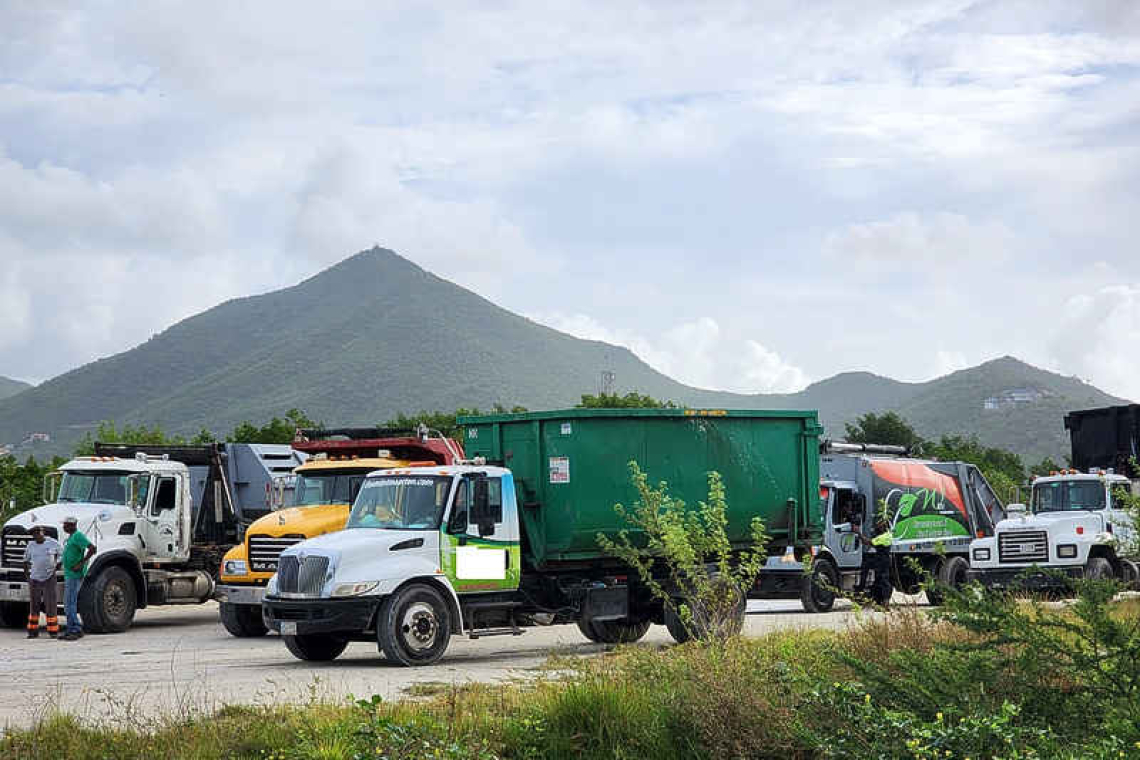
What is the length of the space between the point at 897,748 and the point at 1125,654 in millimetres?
1746

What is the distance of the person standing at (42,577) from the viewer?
21.9m

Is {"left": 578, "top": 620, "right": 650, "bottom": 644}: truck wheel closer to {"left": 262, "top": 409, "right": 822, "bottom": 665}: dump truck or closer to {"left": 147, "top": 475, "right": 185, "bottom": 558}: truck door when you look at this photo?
{"left": 262, "top": 409, "right": 822, "bottom": 665}: dump truck

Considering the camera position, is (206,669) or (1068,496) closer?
(206,669)

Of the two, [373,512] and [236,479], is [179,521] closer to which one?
[236,479]

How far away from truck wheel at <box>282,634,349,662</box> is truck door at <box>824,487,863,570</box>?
36.8 ft

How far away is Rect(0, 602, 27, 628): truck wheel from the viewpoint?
2398 centimetres

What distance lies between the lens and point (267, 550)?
69.9 ft

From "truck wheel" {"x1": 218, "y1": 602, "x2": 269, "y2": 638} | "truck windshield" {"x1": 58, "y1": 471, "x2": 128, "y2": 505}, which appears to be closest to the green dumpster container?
"truck wheel" {"x1": 218, "y1": 602, "x2": 269, "y2": 638}

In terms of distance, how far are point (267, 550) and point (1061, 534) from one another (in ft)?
46.2

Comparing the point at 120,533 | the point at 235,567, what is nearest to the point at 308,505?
the point at 235,567

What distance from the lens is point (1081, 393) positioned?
648ft

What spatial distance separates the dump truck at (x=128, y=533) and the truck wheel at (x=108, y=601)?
2 cm

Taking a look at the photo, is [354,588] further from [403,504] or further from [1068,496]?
[1068,496]

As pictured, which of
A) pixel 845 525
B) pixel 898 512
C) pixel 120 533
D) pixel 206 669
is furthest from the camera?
pixel 898 512
